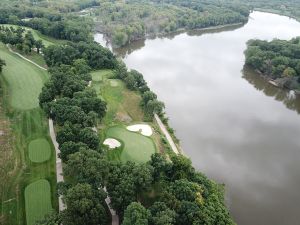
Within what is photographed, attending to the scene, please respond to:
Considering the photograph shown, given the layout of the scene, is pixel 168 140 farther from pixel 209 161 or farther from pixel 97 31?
pixel 97 31

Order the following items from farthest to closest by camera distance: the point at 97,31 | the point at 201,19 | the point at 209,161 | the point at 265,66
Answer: the point at 201,19
the point at 97,31
the point at 265,66
the point at 209,161

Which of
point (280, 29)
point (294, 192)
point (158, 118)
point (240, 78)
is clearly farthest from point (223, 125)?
point (280, 29)

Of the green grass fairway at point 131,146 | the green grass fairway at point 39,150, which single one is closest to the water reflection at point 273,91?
the green grass fairway at point 131,146

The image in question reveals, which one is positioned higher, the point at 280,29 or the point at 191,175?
the point at 191,175

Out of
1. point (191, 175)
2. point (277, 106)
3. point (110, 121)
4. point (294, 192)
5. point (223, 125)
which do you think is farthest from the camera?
point (277, 106)

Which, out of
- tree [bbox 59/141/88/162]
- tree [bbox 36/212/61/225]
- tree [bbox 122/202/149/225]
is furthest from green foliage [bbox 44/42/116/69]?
tree [bbox 122/202/149/225]

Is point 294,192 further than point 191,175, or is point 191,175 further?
point 294,192

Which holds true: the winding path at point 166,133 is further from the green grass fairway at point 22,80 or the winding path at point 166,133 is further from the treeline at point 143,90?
the green grass fairway at point 22,80
